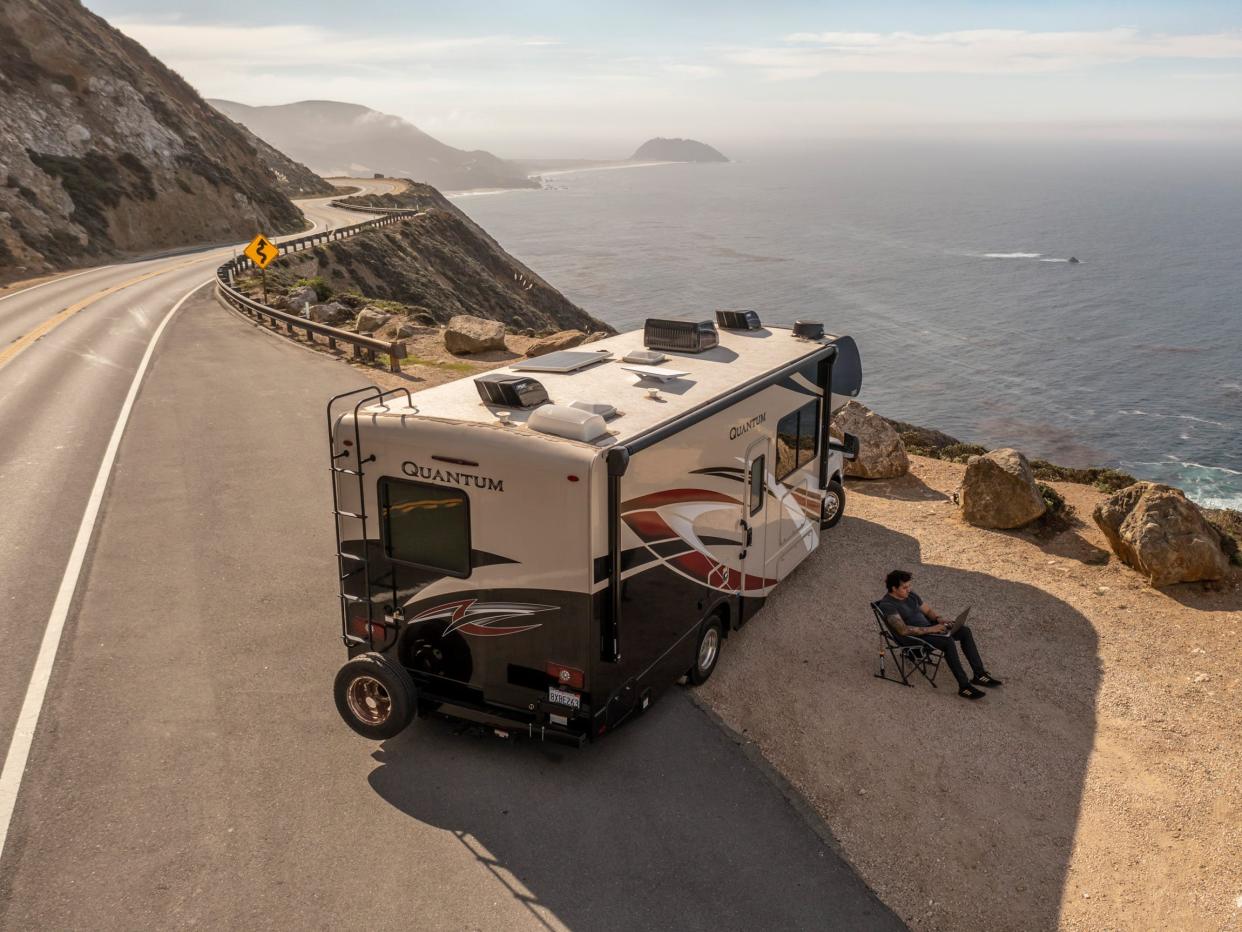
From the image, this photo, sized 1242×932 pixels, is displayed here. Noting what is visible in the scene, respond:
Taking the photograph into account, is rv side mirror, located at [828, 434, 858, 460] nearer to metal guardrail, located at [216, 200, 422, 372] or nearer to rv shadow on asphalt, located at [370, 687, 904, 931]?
rv shadow on asphalt, located at [370, 687, 904, 931]

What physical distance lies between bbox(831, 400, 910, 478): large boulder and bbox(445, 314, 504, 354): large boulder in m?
12.4

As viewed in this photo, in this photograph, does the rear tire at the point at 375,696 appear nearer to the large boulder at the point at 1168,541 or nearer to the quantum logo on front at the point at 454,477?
the quantum logo on front at the point at 454,477

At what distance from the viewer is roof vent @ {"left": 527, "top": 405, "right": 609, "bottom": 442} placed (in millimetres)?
7445

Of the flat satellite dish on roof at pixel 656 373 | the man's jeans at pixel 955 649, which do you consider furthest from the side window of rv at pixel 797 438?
the man's jeans at pixel 955 649

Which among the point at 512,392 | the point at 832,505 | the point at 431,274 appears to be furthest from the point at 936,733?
the point at 431,274

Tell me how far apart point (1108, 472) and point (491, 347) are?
15906 millimetres

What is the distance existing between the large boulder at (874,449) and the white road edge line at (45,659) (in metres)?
11.8

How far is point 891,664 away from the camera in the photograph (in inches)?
404

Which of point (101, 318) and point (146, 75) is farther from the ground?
point (146, 75)

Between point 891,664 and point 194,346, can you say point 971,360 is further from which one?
point 891,664

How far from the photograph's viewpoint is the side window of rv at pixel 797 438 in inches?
426

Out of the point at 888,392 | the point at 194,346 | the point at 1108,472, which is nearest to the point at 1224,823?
the point at 1108,472

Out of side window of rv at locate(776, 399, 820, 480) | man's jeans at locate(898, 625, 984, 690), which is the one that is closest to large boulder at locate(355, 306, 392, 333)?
side window of rv at locate(776, 399, 820, 480)

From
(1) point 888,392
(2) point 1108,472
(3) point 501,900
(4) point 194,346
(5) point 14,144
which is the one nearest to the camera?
(3) point 501,900
